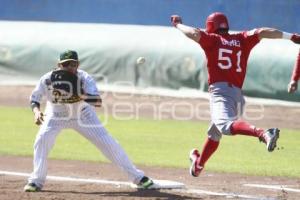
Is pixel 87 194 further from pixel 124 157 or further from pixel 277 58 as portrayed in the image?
pixel 277 58

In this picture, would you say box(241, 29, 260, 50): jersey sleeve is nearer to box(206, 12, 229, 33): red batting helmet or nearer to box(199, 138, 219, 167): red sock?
box(206, 12, 229, 33): red batting helmet

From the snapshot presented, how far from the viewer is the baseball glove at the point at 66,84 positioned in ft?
26.1

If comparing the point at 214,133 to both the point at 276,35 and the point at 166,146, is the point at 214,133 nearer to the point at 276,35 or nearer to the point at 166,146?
the point at 276,35

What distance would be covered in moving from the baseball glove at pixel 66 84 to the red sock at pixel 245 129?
1.61 meters

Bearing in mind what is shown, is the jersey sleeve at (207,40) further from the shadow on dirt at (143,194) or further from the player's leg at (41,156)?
the player's leg at (41,156)

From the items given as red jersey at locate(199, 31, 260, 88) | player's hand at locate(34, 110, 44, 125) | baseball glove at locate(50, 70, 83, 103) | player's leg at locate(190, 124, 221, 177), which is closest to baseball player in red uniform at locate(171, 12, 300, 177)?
red jersey at locate(199, 31, 260, 88)

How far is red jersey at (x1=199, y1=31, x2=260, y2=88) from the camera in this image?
7.94 metres

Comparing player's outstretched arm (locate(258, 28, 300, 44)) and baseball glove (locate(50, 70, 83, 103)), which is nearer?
player's outstretched arm (locate(258, 28, 300, 44))

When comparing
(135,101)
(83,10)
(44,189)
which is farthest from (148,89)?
(44,189)

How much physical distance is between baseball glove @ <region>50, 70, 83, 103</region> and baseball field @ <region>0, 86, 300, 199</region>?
103cm

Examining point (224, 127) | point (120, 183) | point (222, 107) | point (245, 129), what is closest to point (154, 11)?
point (120, 183)

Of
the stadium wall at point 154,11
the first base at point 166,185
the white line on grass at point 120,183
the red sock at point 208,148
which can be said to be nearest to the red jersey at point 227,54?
the red sock at point 208,148

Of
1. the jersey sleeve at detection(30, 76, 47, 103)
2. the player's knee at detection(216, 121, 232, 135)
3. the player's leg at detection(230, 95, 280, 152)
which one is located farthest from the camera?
the jersey sleeve at detection(30, 76, 47, 103)

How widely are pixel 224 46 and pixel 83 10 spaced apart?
1262 centimetres
